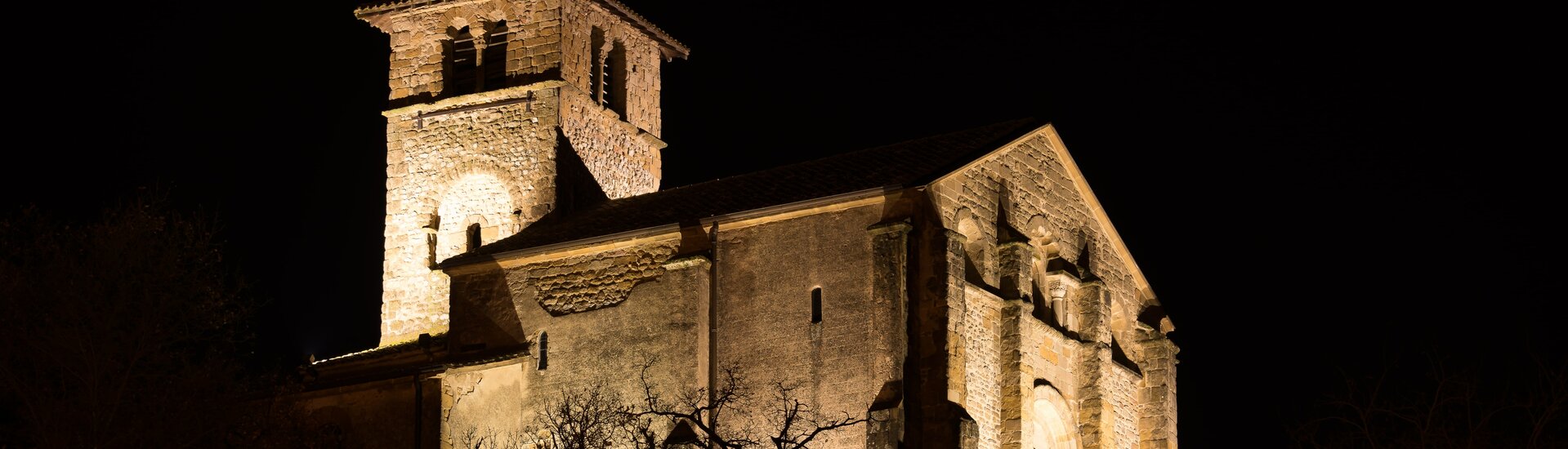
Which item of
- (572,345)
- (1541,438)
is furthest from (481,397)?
(1541,438)

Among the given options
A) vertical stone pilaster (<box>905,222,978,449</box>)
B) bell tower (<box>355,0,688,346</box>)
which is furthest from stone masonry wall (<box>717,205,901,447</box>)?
bell tower (<box>355,0,688,346</box>)

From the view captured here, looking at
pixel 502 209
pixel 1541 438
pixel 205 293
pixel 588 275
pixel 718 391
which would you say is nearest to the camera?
pixel 1541 438

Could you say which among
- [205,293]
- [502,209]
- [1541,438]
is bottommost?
[1541,438]

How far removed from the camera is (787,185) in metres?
37.2

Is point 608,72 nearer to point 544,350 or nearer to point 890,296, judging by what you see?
point 544,350

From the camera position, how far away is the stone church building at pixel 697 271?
34.2 metres

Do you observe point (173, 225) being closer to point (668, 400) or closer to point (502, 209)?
point (668, 400)

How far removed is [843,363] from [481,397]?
7004mm

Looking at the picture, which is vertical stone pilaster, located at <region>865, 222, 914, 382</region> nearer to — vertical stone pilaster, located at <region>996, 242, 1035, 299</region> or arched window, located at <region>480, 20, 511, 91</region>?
vertical stone pilaster, located at <region>996, 242, 1035, 299</region>

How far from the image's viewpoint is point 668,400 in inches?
1388

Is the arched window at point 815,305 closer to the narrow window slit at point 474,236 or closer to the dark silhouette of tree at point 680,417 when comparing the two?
the dark silhouette of tree at point 680,417

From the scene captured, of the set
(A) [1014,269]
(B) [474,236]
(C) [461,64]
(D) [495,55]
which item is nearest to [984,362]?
(A) [1014,269]

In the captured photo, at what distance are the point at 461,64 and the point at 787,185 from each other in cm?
1013

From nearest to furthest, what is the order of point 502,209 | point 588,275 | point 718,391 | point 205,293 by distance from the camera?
point 205,293 < point 718,391 < point 588,275 < point 502,209
